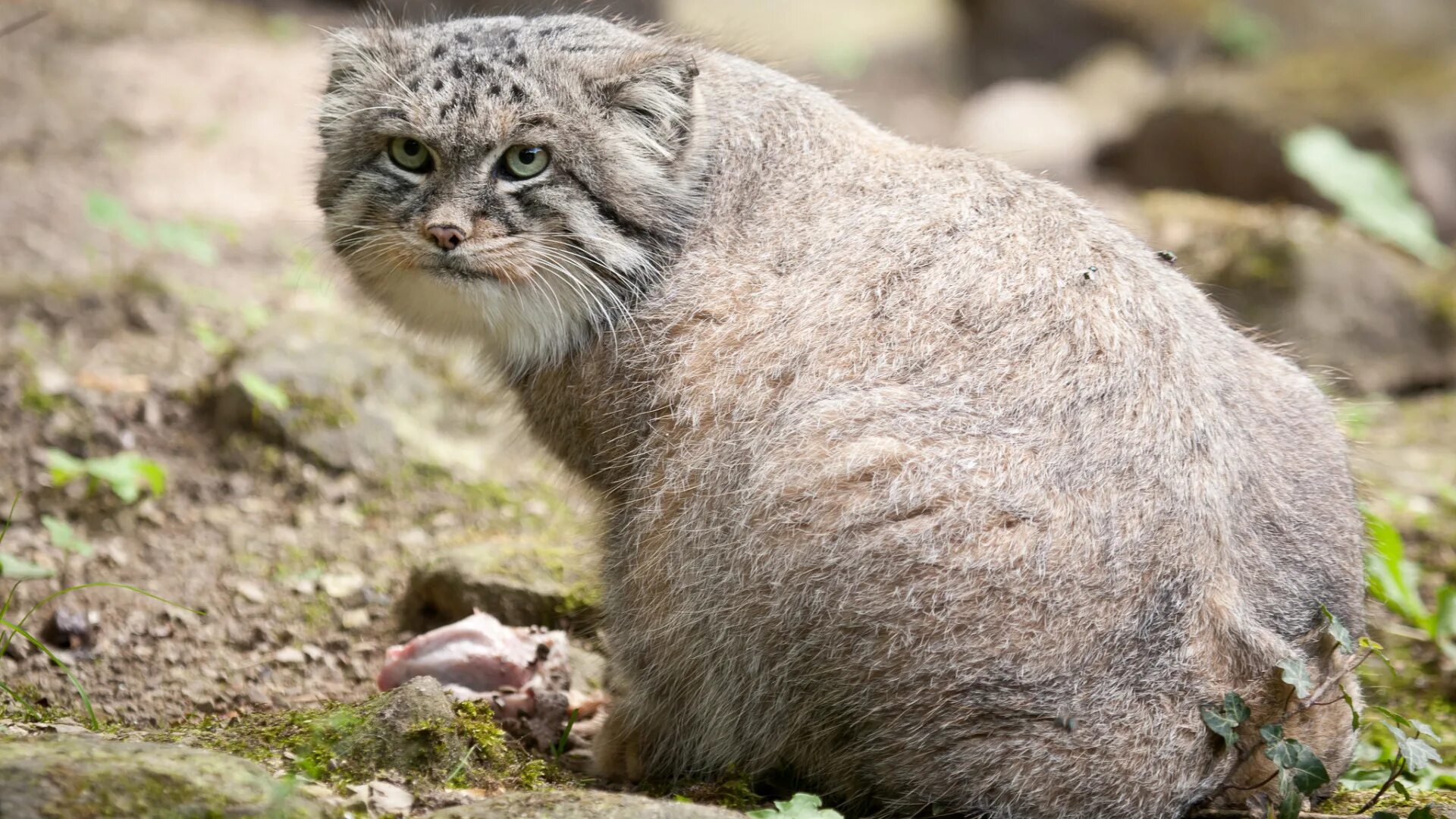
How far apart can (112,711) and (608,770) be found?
1738 millimetres

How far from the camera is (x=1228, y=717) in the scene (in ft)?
11.6

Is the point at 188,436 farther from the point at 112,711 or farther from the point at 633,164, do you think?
the point at 633,164

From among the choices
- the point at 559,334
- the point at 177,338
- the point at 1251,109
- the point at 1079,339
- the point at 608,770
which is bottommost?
the point at 608,770

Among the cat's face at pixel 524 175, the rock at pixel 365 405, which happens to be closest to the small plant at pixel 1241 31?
the rock at pixel 365 405

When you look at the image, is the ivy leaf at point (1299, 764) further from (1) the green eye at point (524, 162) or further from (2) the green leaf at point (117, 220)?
(2) the green leaf at point (117, 220)

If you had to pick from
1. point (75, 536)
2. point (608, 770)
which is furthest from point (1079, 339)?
point (75, 536)

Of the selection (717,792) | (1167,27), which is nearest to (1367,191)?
(1167,27)

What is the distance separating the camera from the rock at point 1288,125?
1091 centimetres

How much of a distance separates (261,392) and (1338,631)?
4.77 metres

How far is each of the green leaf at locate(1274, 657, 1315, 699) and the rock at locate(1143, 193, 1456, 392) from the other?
493cm

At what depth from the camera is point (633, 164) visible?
4.26 m

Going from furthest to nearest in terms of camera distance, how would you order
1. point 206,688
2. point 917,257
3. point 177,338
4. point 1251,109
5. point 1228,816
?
point 1251,109
point 177,338
point 206,688
point 917,257
point 1228,816

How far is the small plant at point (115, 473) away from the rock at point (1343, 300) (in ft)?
20.5

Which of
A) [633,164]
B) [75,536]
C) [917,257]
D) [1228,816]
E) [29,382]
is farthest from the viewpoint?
[29,382]
